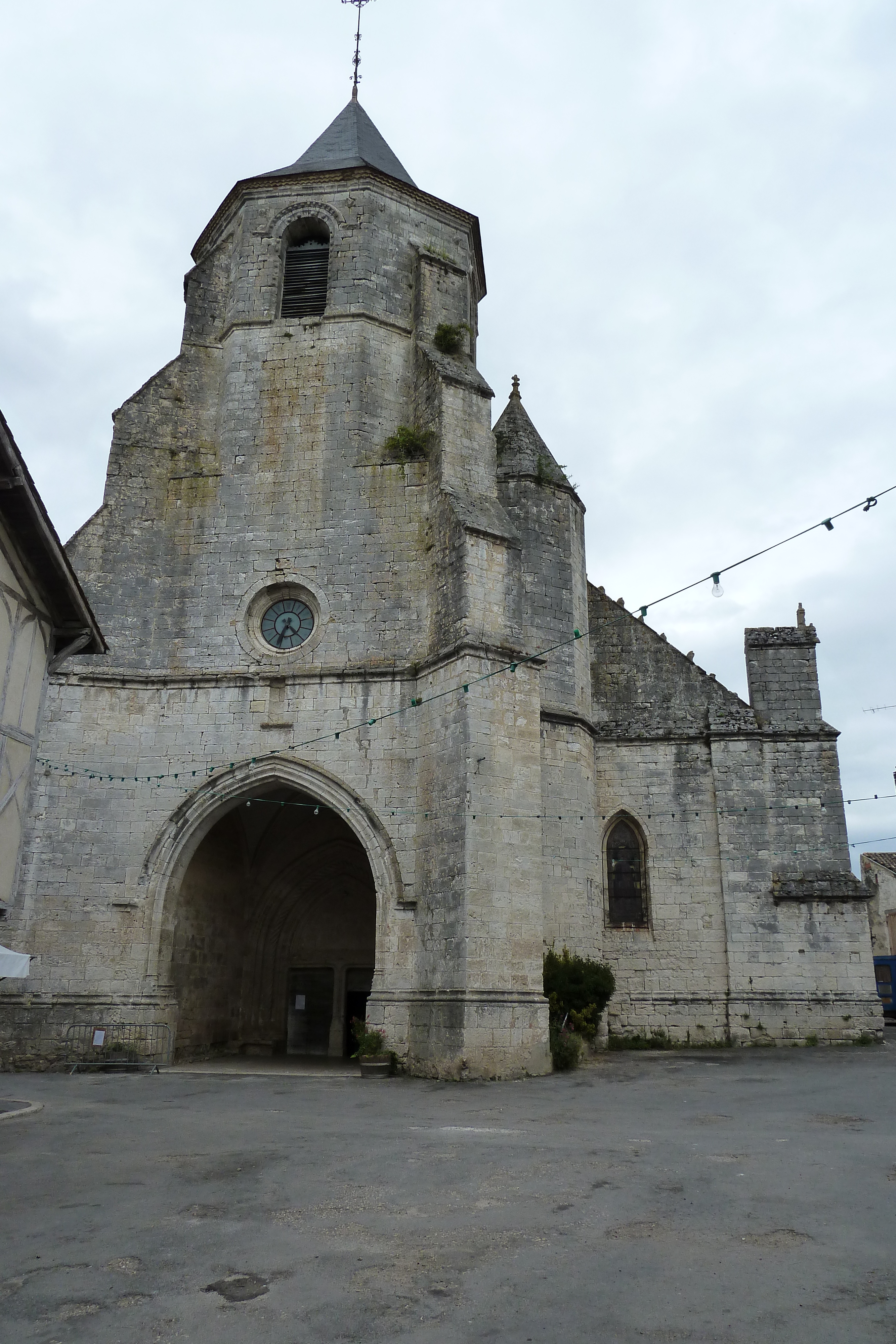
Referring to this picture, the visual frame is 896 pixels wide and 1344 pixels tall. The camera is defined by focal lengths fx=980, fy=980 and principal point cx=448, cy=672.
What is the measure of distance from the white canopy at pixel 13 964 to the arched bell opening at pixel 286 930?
22.1 ft

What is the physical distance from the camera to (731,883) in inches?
569

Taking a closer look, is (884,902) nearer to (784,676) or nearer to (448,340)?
(784,676)

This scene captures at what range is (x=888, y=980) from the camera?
2211cm

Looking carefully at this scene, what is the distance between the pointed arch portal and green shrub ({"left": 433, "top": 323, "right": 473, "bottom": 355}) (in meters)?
6.85

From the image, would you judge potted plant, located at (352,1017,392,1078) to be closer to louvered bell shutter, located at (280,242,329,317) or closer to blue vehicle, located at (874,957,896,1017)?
louvered bell shutter, located at (280,242,329,317)

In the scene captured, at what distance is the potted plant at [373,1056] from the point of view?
11.3 m

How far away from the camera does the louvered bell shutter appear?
15547mm

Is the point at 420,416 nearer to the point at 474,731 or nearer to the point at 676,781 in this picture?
the point at 474,731

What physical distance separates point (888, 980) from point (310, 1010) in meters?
13.6

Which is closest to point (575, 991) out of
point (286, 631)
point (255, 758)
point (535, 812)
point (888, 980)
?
point (535, 812)

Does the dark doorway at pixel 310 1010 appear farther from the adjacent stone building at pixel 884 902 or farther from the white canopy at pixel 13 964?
the adjacent stone building at pixel 884 902

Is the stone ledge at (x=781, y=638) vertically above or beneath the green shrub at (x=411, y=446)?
beneath

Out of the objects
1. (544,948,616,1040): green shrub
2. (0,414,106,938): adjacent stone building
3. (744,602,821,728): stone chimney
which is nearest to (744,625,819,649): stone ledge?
(744,602,821,728): stone chimney

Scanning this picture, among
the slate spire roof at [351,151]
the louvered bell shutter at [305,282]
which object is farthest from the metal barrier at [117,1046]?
the slate spire roof at [351,151]
